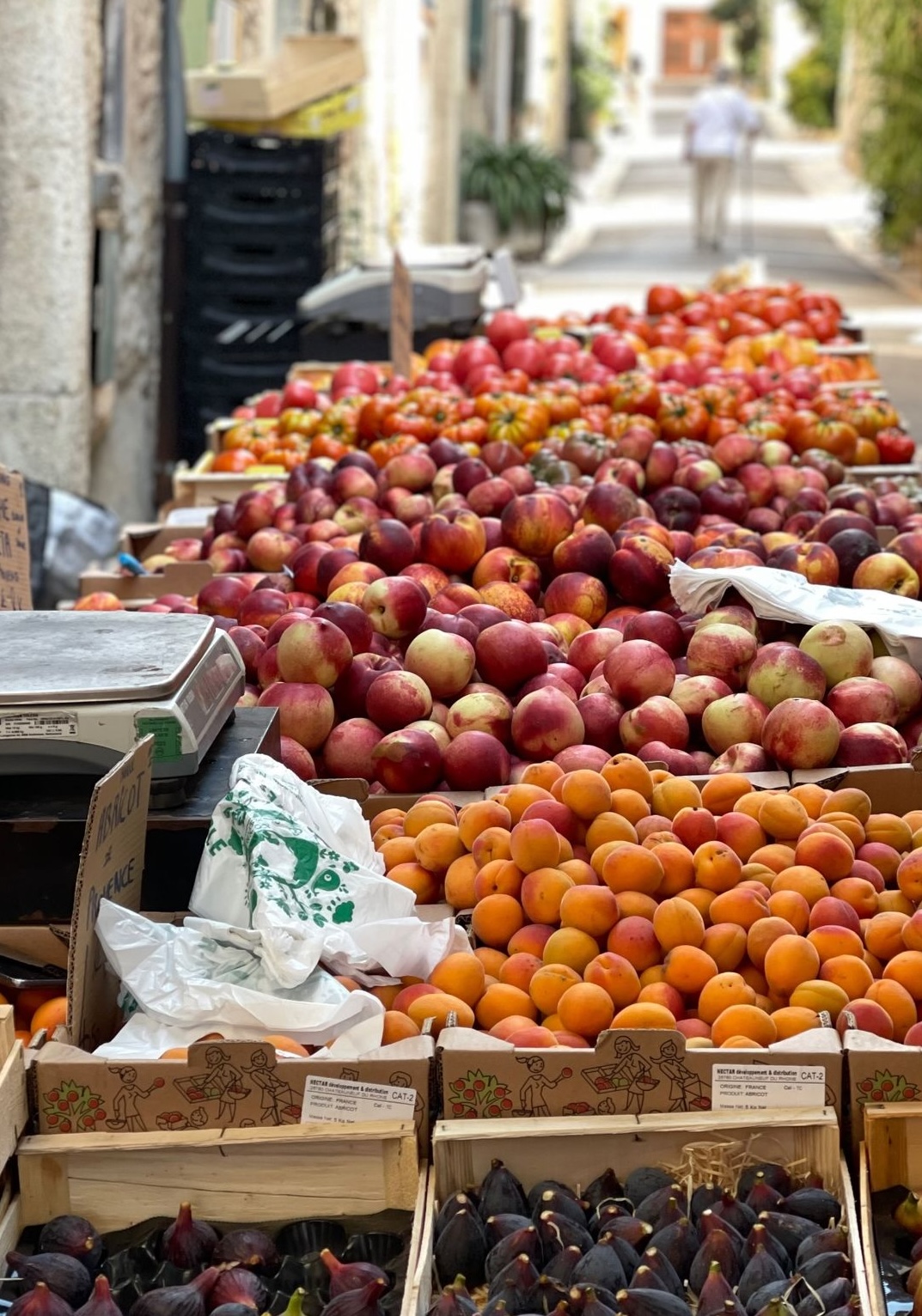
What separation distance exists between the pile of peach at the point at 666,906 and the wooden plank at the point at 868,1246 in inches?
6.9

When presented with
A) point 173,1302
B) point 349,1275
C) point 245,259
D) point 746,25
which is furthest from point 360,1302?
point 746,25

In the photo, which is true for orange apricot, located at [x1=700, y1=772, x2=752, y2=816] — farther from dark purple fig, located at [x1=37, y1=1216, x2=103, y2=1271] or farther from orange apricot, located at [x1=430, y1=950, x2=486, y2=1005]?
dark purple fig, located at [x1=37, y1=1216, x2=103, y2=1271]

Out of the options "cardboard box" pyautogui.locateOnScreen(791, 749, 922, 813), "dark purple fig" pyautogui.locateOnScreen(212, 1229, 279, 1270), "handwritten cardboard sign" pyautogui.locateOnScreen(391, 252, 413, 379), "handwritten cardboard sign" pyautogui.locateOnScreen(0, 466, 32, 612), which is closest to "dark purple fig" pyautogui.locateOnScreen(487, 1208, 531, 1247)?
"dark purple fig" pyautogui.locateOnScreen(212, 1229, 279, 1270)

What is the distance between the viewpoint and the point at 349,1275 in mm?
1743

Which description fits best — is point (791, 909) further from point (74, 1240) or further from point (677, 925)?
point (74, 1240)

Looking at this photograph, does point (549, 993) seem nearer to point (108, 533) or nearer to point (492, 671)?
point (492, 671)

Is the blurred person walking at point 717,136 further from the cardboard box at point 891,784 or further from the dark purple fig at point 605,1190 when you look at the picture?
the dark purple fig at point 605,1190

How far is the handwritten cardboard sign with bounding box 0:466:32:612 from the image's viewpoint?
3094 millimetres

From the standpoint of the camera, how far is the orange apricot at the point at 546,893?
88.9 inches

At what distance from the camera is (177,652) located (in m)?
2.37

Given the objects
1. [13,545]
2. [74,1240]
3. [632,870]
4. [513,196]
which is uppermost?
[13,545]

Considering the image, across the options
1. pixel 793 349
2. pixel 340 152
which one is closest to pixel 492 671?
pixel 793 349

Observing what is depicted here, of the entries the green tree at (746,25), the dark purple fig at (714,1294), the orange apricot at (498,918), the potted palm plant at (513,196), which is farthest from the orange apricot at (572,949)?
the green tree at (746,25)

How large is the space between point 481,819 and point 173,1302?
90cm
